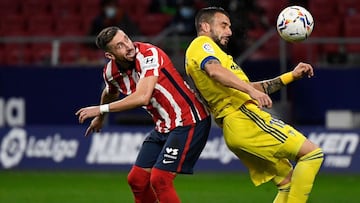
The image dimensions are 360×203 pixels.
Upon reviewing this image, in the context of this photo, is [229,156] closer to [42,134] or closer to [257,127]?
[42,134]

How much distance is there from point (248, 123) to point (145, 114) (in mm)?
9717

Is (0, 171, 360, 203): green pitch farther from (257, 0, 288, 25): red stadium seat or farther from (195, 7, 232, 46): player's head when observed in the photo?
(257, 0, 288, 25): red stadium seat

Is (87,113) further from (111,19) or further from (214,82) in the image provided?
(111,19)

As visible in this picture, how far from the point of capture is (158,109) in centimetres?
943

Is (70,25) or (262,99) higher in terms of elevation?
(262,99)

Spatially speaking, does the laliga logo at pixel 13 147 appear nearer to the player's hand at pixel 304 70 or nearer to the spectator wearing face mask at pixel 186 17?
the spectator wearing face mask at pixel 186 17

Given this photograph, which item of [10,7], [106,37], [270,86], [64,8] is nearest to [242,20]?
[64,8]

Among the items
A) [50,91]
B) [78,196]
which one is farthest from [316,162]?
[50,91]

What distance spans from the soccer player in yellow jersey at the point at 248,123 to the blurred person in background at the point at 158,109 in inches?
8.2

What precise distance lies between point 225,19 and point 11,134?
30.2 ft

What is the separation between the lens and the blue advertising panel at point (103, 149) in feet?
55.7

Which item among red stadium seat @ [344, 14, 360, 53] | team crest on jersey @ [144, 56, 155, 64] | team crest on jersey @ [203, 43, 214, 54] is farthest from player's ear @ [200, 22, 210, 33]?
red stadium seat @ [344, 14, 360, 53]

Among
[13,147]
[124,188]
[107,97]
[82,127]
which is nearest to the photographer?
[107,97]

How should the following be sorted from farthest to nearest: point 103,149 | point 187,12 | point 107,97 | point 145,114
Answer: point 187,12 → point 145,114 → point 103,149 → point 107,97
